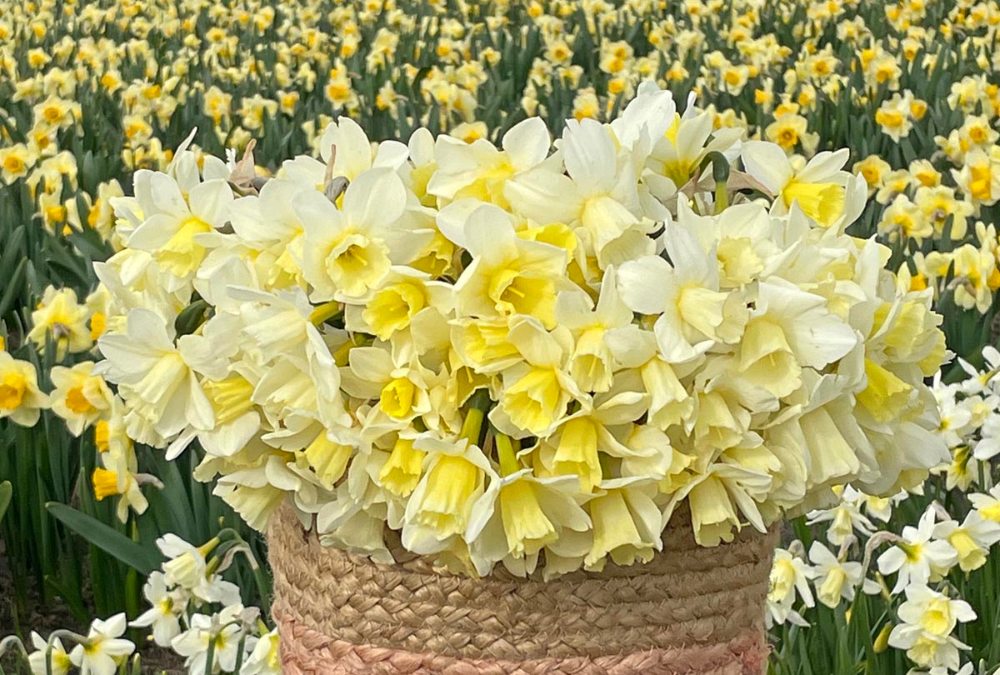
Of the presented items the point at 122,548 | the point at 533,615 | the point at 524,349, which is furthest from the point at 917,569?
the point at 122,548

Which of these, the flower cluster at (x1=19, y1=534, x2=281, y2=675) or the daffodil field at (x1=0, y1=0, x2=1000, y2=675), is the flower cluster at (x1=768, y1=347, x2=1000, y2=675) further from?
the flower cluster at (x1=19, y1=534, x2=281, y2=675)

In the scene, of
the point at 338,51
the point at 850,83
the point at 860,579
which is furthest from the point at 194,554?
the point at 338,51

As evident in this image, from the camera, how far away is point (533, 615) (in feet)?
3.48

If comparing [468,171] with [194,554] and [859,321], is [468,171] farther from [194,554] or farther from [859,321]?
[194,554]

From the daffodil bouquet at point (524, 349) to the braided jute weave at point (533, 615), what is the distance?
32mm

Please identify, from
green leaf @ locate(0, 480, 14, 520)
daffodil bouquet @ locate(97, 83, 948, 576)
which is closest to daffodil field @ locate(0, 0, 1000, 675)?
daffodil bouquet @ locate(97, 83, 948, 576)

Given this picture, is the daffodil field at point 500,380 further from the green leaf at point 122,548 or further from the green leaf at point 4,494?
the green leaf at point 4,494

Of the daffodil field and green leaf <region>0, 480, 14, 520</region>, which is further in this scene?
green leaf <region>0, 480, 14, 520</region>

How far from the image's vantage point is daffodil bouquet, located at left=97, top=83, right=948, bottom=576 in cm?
96

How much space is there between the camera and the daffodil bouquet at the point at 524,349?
96 centimetres

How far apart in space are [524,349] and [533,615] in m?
0.22

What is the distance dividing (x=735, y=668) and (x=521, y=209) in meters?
0.43

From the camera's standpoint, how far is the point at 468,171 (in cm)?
103

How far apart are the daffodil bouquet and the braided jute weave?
0.11 ft
